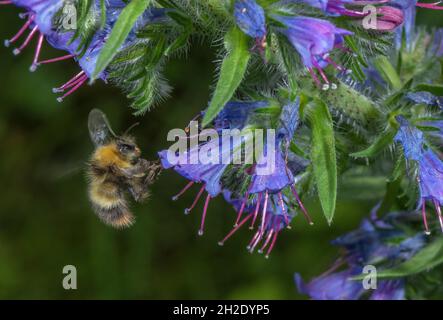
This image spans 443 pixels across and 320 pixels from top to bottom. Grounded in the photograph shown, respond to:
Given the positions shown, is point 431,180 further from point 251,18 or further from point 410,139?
point 251,18

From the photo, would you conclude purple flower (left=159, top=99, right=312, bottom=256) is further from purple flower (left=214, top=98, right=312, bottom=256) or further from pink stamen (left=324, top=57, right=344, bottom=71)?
pink stamen (left=324, top=57, right=344, bottom=71)

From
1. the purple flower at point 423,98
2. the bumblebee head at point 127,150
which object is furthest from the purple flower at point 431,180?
the bumblebee head at point 127,150

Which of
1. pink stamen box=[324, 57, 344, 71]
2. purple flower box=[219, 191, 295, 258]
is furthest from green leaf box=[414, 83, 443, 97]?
purple flower box=[219, 191, 295, 258]

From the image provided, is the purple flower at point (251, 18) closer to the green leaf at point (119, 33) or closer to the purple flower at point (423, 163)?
the green leaf at point (119, 33)

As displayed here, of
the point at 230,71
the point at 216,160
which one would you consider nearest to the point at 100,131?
the point at 216,160

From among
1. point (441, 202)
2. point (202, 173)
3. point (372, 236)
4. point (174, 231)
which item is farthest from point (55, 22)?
point (174, 231)

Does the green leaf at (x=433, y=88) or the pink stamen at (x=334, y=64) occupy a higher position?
the pink stamen at (x=334, y=64)
